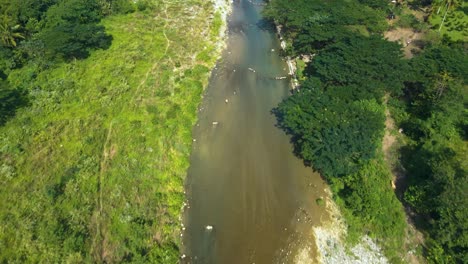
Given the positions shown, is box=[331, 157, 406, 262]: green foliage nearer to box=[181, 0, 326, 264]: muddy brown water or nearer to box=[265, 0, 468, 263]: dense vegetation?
box=[265, 0, 468, 263]: dense vegetation

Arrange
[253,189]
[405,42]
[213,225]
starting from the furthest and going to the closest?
1. [405,42]
2. [253,189]
3. [213,225]

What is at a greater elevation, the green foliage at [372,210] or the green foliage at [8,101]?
the green foliage at [8,101]

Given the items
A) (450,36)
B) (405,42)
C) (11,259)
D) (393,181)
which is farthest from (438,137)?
(11,259)

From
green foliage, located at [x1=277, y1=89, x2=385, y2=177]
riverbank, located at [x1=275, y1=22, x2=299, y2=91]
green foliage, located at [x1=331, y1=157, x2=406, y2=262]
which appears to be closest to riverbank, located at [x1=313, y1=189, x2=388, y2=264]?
green foliage, located at [x1=331, y1=157, x2=406, y2=262]

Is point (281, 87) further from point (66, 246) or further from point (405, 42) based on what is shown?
point (66, 246)

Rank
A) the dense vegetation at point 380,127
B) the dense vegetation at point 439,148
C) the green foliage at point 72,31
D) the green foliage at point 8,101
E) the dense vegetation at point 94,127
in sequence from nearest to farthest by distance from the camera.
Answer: the dense vegetation at point 439,148
the dense vegetation at point 94,127
the dense vegetation at point 380,127
the green foliage at point 8,101
the green foliage at point 72,31

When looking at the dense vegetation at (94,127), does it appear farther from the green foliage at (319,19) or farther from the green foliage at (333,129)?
the green foliage at (333,129)

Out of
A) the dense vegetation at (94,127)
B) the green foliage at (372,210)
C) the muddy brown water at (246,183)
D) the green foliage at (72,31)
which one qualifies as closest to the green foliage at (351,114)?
the green foliage at (372,210)
